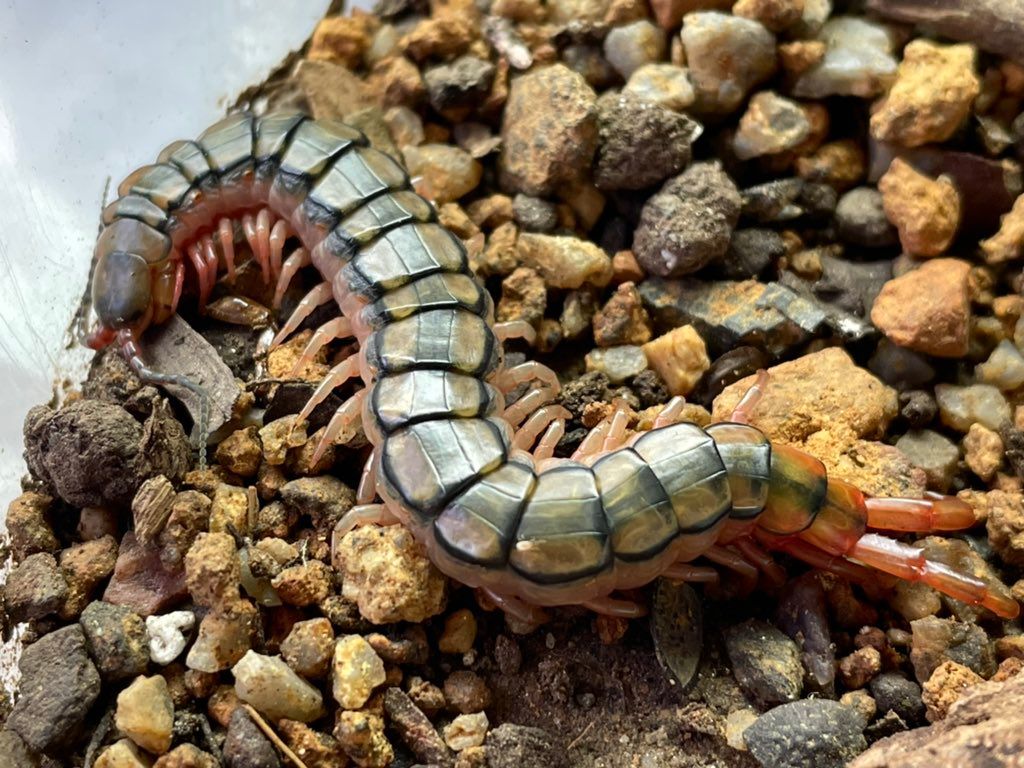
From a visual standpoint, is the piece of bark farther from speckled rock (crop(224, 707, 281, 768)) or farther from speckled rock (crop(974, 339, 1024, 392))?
speckled rock (crop(224, 707, 281, 768))

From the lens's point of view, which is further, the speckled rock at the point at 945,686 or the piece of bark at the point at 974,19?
the piece of bark at the point at 974,19

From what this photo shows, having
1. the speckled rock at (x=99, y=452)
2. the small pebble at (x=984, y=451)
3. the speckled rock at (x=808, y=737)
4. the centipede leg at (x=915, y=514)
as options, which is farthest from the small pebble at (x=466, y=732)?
the small pebble at (x=984, y=451)

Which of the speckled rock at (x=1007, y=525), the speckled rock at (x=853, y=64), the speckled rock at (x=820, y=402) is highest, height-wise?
the speckled rock at (x=853, y=64)

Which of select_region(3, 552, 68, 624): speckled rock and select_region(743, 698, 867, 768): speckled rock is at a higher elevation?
select_region(3, 552, 68, 624): speckled rock

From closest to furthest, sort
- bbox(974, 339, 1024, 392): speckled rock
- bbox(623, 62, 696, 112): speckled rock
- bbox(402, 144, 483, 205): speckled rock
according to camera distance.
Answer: bbox(974, 339, 1024, 392): speckled rock < bbox(623, 62, 696, 112): speckled rock < bbox(402, 144, 483, 205): speckled rock

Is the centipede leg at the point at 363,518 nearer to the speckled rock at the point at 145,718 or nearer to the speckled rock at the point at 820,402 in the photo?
the speckled rock at the point at 145,718

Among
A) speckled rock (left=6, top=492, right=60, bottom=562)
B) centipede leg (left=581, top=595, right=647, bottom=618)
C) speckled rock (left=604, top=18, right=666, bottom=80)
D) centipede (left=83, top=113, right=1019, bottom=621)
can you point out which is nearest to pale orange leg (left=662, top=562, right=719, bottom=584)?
centipede (left=83, top=113, right=1019, bottom=621)

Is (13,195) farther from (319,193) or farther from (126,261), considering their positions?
(319,193)
